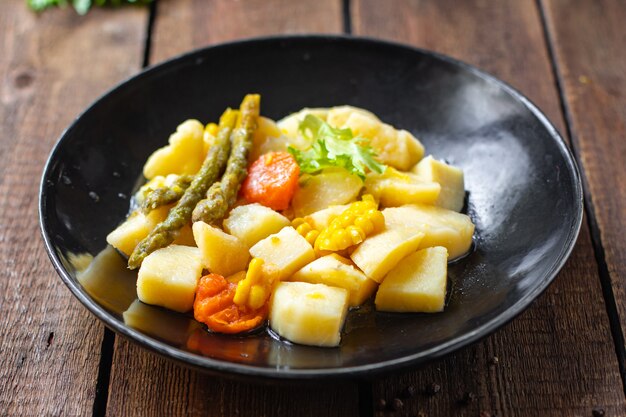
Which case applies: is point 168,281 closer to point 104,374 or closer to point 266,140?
point 104,374

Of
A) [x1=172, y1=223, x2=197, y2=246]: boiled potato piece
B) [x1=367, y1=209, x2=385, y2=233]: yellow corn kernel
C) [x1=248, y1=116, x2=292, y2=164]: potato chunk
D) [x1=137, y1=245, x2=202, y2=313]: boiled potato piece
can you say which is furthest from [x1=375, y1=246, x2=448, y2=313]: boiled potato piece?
[x1=248, y1=116, x2=292, y2=164]: potato chunk

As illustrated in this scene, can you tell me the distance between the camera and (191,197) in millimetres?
3572

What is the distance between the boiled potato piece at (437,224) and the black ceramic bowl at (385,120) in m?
0.11

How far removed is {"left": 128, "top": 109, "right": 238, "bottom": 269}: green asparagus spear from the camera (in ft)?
11.1

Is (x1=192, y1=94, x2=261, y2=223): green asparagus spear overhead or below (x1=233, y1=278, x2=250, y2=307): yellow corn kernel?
overhead

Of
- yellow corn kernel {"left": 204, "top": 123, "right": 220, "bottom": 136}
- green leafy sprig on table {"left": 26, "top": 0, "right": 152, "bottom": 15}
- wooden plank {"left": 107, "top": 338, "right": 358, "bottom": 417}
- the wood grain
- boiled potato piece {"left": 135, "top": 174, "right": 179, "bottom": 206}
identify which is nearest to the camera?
wooden plank {"left": 107, "top": 338, "right": 358, "bottom": 417}

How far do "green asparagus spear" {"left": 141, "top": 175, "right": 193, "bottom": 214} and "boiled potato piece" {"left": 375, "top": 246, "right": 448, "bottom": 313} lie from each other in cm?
110

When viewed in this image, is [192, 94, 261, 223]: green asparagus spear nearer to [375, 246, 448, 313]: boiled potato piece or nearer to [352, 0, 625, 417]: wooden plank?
[375, 246, 448, 313]: boiled potato piece

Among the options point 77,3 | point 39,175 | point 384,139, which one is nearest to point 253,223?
point 384,139

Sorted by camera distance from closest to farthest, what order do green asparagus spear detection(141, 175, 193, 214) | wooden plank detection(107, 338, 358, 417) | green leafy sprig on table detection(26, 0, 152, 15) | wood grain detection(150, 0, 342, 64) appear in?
wooden plank detection(107, 338, 358, 417), green asparagus spear detection(141, 175, 193, 214), wood grain detection(150, 0, 342, 64), green leafy sprig on table detection(26, 0, 152, 15)

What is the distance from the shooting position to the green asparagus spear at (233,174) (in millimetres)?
3471

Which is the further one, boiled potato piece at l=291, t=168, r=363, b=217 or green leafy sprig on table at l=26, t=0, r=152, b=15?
green leafy sprig on table at l=26, t=0, r=152, b=15

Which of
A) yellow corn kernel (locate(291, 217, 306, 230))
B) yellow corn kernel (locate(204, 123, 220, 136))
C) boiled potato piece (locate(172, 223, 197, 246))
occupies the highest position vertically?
yellow corn kernel (locate(204, 123, 220, 136))

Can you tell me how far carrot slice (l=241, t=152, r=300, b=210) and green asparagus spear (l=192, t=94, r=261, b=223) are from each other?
6 centimetres
